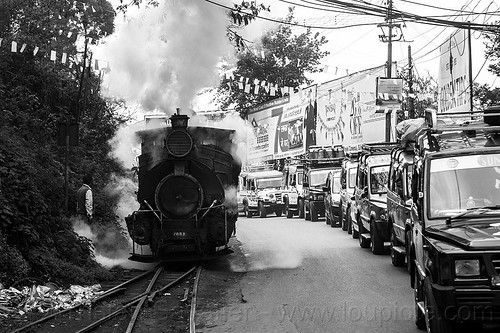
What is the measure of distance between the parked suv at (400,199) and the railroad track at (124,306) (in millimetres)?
3839

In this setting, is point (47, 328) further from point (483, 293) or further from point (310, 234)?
point (310, 234)

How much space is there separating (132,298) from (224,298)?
1534mm

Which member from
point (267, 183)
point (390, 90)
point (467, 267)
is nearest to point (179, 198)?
point (467, 267)

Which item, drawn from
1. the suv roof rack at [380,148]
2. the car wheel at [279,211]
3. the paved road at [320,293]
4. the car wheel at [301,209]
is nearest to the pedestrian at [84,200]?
the paved road at [320,293]

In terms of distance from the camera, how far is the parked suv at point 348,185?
80.7ft

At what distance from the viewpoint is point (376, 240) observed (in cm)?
1792

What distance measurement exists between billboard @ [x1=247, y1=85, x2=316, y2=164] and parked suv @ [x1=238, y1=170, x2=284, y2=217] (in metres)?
4.04

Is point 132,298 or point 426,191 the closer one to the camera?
point 426,191

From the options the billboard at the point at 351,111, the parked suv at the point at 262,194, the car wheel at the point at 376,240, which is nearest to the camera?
the car wheel at the point at 376,240

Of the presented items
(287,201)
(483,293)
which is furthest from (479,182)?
(287,201)

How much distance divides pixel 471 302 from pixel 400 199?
751cm

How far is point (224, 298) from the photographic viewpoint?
12875 mm

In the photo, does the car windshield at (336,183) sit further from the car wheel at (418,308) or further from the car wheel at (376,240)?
the car wheel at (418,308)

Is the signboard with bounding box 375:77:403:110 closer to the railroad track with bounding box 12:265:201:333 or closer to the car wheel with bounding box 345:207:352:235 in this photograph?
the car wheel with bounding box 345:207:352:235
